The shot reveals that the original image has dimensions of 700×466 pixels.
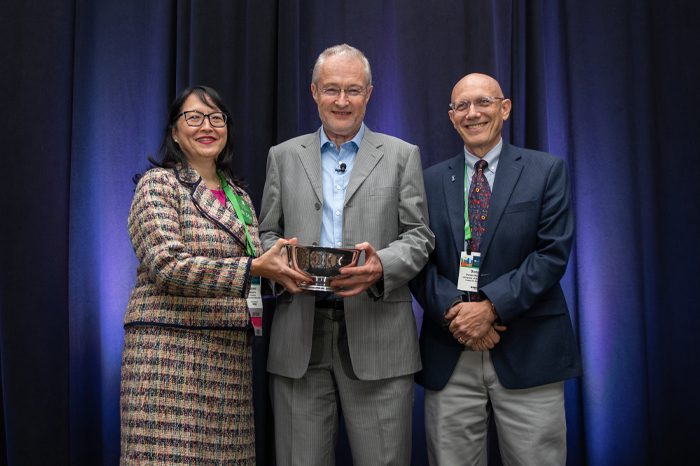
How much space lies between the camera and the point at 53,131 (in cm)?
263

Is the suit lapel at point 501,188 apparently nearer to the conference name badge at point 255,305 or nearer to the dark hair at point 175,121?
the conference name badge at point 255,305

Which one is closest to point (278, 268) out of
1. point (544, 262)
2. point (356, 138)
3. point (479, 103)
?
point (356, 138)

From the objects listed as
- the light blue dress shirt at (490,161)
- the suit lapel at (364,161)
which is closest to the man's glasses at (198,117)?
the suit lapel at (364,161)

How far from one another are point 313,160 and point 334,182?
12 centimetres

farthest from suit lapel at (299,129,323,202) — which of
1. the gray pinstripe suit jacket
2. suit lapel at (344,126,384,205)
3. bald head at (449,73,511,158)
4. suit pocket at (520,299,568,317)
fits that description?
suit pocket at (520,299,568,317)

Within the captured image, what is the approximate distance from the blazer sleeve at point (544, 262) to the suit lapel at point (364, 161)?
0.59m

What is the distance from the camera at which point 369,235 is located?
6.31ft

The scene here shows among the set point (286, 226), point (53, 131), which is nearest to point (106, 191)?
point (53, 131)

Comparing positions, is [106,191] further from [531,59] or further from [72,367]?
[531,59]

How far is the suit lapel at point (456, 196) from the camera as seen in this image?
6.85ft

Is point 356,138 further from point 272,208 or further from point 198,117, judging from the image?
point 198,117

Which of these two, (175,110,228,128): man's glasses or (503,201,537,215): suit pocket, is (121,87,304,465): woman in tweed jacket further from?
(503,201,537,215): suit pocket

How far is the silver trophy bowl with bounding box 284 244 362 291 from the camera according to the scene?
1661mm

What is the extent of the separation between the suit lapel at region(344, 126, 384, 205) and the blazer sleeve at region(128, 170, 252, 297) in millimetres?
481
